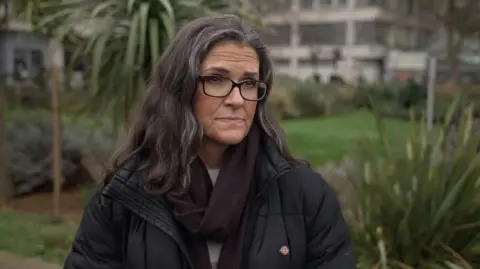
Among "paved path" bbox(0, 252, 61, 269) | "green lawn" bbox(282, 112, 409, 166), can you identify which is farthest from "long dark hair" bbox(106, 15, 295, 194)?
"green lawn" bbox(282, 112, 409, 166)

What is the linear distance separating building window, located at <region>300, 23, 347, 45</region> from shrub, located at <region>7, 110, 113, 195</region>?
55.7 metres

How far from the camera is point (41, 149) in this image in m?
8.87

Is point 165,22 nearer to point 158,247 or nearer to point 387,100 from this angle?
point 158,247

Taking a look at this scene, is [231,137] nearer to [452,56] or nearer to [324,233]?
[324,233]

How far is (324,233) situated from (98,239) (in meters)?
0.64

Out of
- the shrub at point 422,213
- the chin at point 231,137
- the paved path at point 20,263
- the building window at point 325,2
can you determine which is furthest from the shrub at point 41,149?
the building window at point 325,2

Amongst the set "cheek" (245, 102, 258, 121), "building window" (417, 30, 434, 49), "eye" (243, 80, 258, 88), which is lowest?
"building window" (417, 30, 434, 49)

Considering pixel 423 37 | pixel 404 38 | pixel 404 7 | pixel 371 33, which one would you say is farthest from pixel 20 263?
pixel 423 37

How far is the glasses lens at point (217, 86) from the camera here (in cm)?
187

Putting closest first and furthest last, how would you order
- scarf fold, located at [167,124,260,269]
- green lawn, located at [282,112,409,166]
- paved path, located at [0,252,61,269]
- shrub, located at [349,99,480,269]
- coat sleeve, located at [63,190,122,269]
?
scarf fold, located at [167,124,260,269]
coat sleeve, located at [63,190,122,269]
shrub, located at [349,99,480,269]
paved path, located at [0,252,61,269]
green lawn, located at [282,112,409,166]

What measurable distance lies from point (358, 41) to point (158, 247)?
207ft

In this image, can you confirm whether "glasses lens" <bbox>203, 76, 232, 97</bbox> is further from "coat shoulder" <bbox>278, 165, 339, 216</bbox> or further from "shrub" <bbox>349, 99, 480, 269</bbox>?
"shrub" <bbox>349, 99, 480, 269</bbox>

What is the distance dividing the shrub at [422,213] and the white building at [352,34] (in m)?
55.2

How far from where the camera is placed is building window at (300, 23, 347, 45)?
63.6 metres
